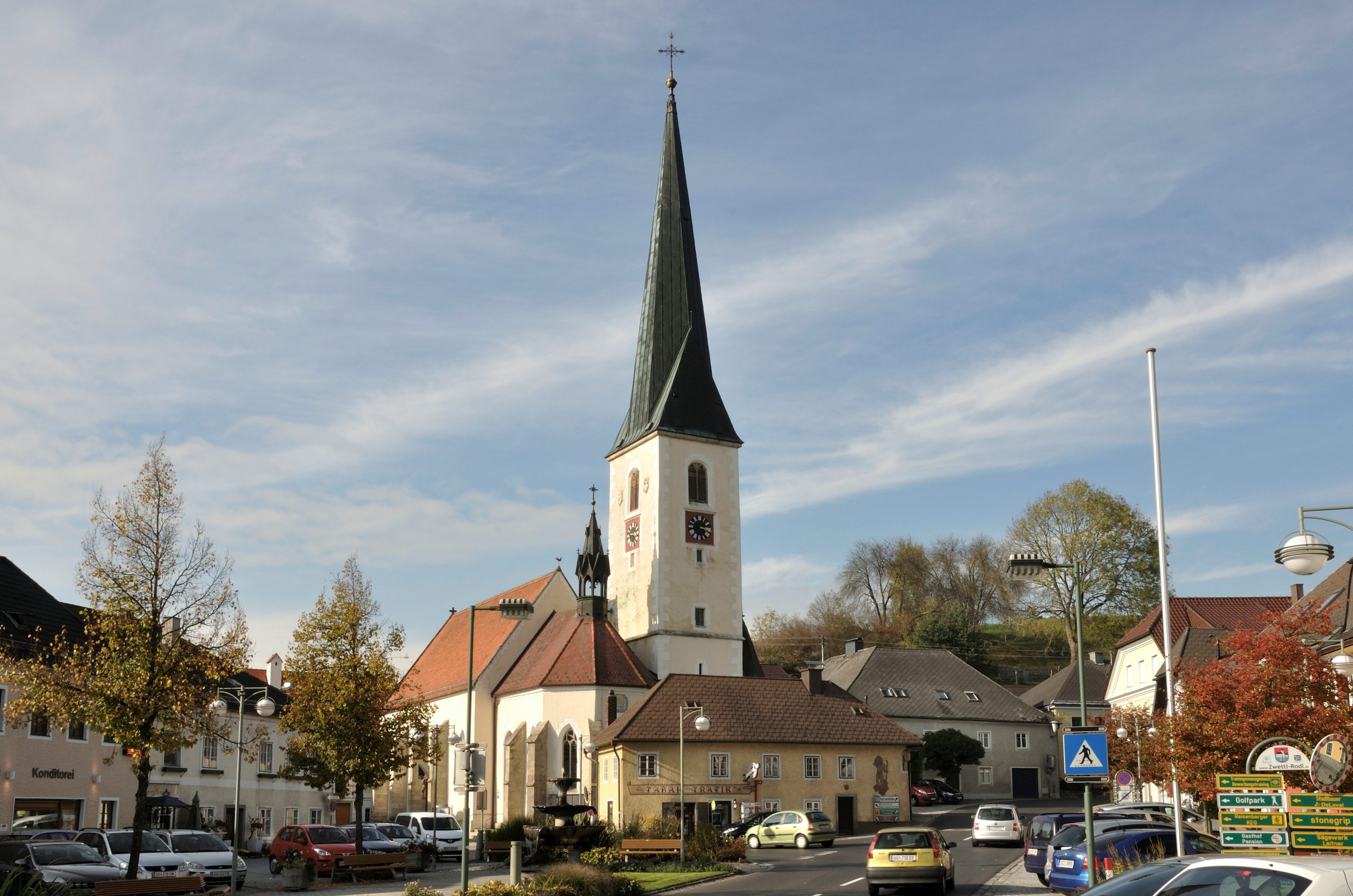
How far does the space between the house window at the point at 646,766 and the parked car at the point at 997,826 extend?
14391 mm

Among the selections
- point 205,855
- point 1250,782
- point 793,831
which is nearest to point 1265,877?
point 1250,782

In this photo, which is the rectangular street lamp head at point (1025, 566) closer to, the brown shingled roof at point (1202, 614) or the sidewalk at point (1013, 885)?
the sidewalk at point (1013, 885)

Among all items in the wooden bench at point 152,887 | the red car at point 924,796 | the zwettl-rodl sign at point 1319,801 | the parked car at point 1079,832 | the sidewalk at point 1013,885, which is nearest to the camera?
the zwettl-rodl sign at point 1319,801

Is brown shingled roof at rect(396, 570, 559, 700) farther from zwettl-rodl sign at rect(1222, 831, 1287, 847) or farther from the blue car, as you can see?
zwettl-rodl sign at rect(1222, 831, 1287, 847)

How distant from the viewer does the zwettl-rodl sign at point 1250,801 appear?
15617mm

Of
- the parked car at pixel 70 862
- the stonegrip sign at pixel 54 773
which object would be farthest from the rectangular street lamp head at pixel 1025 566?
the stonegrip sign at pixel 54 773

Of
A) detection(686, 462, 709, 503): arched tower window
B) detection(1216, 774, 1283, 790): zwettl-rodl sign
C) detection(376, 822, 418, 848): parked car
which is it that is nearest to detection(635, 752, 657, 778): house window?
detection(376, 822, 418, 848): parked car

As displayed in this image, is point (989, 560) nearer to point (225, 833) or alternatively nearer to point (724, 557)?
point (724, 557)

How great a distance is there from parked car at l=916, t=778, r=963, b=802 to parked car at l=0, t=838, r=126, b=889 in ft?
152

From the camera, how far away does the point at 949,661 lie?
7812 centimetres

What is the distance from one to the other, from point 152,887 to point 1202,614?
56.7 m

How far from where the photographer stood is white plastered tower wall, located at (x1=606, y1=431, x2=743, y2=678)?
6022 centimetres

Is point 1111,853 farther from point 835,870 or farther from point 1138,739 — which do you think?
point 1138,739

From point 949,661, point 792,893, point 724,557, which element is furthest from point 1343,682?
point 949,661
